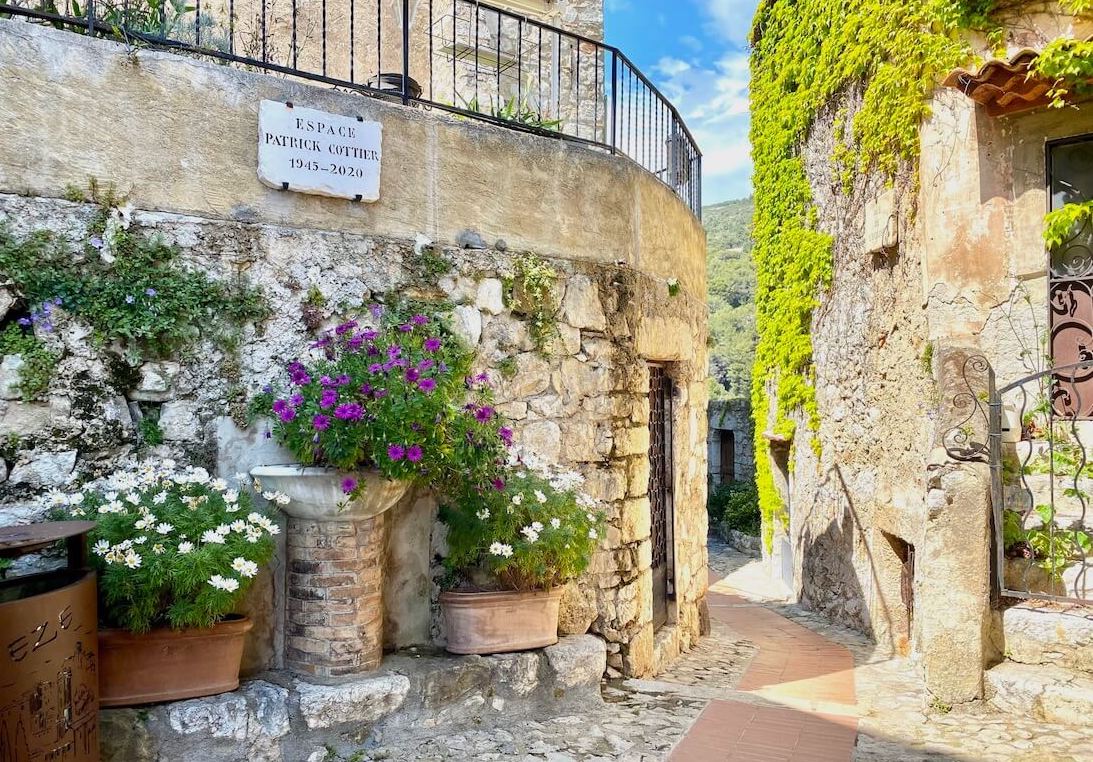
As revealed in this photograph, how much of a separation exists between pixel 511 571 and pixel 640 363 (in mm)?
1768

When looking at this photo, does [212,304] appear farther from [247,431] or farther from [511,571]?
[511,571]

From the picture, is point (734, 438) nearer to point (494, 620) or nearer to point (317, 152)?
point (494, 620)

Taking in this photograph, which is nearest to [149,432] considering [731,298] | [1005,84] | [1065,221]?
[1005,84]

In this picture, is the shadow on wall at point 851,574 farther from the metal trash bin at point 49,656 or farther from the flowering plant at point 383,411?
the metal trash bin at point 49,656

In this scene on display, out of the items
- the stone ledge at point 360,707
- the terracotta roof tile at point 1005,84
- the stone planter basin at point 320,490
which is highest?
the terracotta roof tile at point 1005,84

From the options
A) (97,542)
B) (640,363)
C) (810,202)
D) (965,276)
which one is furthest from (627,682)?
(810,202)

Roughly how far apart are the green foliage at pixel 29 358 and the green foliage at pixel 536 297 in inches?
87.3

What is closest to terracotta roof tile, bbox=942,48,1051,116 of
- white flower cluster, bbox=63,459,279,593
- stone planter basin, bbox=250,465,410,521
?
stone planter basin, bbox=250,465,410,521

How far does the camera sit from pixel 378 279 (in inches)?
169

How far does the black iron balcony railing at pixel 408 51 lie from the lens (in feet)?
13.3

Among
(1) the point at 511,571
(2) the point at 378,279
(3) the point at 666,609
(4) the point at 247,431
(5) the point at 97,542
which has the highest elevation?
(2) the point at 378,279

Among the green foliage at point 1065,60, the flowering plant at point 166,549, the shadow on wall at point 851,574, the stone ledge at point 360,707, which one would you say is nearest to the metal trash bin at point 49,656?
the flowering plant at point 166,549

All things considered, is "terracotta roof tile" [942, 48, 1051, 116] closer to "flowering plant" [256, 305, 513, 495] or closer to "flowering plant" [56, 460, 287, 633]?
"flowering plant" [256, 305, 513, 495]

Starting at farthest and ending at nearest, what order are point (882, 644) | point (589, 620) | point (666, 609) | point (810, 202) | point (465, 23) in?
1. point (465, 23)
2. point (810, 202)
3. point (882, 644)
4. point (666, 609)
5. point (589, 620)
